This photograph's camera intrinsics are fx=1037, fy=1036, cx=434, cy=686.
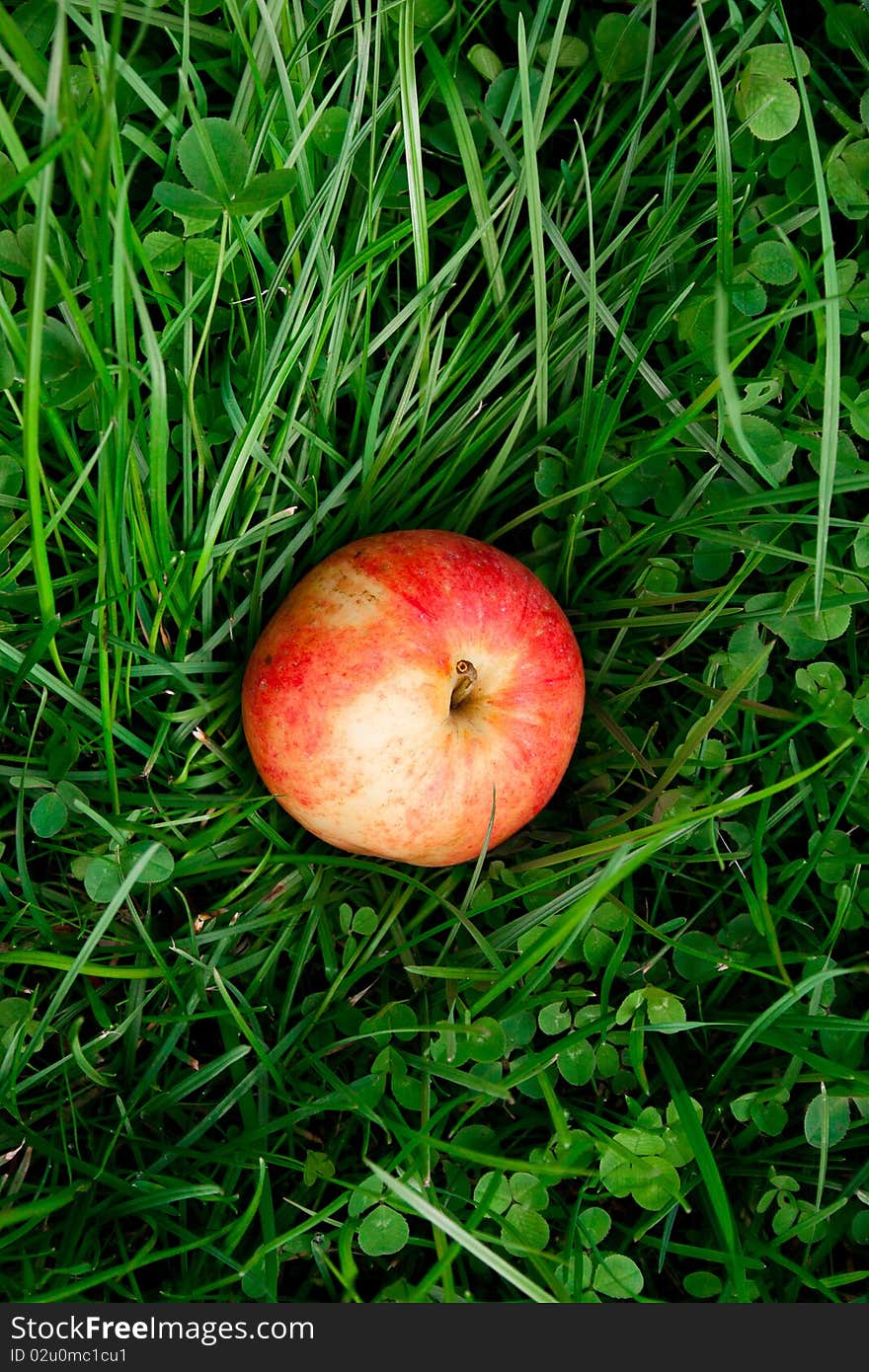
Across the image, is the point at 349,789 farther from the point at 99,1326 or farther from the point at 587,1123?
the point at 99,1326

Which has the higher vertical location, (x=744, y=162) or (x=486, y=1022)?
(x=744, y=162)

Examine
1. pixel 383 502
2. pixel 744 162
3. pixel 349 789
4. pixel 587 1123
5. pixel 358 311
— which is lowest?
pixel 587 1123

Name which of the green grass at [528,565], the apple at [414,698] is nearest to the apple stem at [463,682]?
the apple at [414,698]

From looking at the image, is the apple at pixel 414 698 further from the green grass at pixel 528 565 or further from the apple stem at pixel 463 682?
the green grass at pixel 528 565

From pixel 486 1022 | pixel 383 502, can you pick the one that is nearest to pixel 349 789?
pixel 486 1022

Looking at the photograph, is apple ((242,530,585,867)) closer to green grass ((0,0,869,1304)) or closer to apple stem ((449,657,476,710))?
apple stem ((449,657,476,710))

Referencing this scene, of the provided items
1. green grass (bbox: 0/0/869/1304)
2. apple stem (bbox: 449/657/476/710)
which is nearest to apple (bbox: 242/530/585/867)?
apple stem (bbox: 449/657/476/710)

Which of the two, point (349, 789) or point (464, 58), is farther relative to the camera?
point (464, 58)
